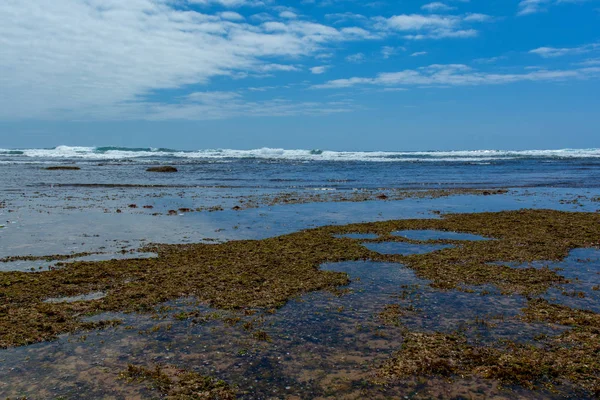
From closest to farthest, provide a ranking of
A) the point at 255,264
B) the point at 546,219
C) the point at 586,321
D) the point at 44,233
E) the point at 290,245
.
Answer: the point at 586,321 < the point at 255,264 < the point at 290,245 < the point at 44,233 < the point at 546,219

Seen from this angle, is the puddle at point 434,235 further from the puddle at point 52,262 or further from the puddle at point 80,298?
the puddle at point 80,298

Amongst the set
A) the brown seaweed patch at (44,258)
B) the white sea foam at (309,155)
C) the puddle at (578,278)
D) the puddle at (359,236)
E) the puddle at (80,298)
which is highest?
the white sea foam at (309,155)

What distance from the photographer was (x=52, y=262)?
11.3 meters

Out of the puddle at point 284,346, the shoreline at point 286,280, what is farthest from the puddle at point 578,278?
the puddle at point 284,346

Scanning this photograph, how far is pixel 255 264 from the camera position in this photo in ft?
37.2

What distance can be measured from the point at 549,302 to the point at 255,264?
6378mm

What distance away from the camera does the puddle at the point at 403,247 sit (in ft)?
42.0

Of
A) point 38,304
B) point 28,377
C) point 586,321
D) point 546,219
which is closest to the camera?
point 28,377

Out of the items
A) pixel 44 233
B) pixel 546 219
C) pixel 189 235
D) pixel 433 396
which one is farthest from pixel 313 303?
pixel 546 219

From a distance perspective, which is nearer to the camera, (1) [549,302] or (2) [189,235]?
(1) [549,302]

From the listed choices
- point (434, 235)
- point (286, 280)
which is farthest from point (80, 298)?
point (434, 235)

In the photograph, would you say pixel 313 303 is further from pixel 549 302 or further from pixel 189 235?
pixel 189 235

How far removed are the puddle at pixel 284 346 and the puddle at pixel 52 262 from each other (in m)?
3.98

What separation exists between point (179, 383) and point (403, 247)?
9023 millimetres
